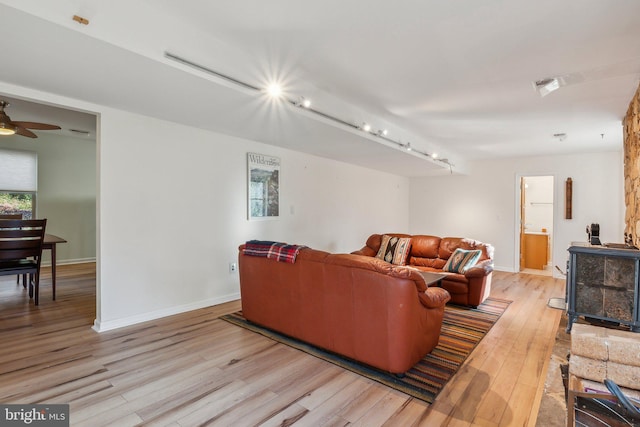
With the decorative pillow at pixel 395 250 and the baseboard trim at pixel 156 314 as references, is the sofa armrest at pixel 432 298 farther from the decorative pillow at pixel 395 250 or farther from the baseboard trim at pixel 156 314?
the baseboard trim at pixel 156 314

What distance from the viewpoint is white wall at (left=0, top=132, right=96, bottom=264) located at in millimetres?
6051

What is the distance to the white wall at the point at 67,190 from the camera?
605 centimetres

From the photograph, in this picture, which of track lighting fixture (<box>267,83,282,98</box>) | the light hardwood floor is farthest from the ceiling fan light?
track lighting fixture (<box>267,83,282,98</box>)

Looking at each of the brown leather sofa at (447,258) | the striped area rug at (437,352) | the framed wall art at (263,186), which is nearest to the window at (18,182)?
the framed wall art at (263,186)

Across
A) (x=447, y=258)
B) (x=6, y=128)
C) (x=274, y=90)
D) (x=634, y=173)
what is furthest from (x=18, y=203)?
(x=634, y=173)

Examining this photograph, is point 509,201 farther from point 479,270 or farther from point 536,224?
point 479,270

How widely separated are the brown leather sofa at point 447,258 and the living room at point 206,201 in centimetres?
137

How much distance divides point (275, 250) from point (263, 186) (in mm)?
1862

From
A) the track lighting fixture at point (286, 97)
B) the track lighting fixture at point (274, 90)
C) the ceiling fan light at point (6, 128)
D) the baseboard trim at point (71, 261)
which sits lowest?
the baseboard trim at point (71, 261)

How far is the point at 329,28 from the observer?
2.19 meters

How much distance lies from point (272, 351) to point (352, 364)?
0.71 meters

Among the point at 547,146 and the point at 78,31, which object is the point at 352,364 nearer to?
the point at 78,31

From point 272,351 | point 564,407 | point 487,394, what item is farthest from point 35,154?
point 564,407

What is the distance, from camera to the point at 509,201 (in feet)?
22.8
